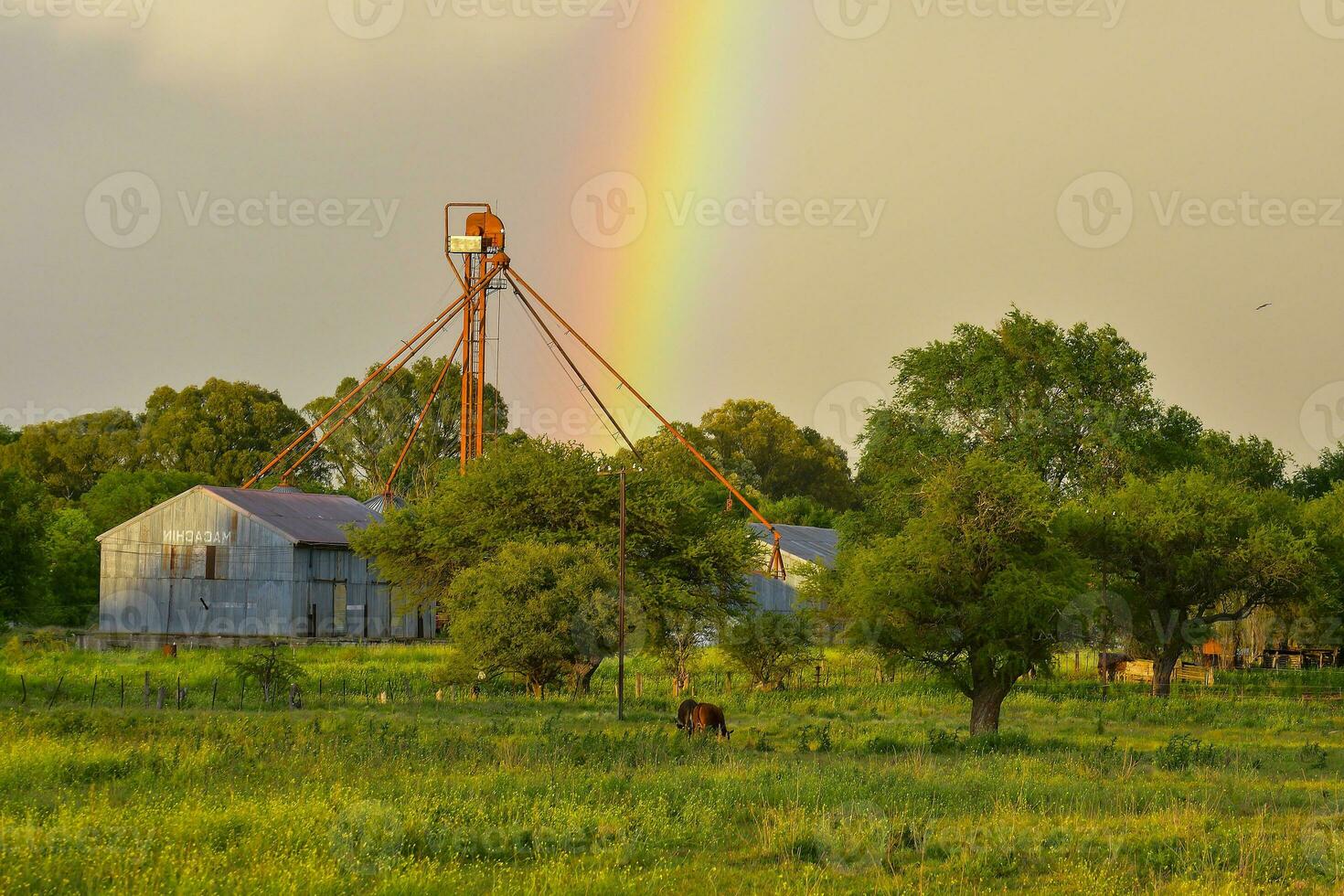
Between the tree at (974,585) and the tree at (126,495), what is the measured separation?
5858 centimetres

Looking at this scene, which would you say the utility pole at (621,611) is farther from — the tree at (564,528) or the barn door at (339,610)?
the barn door at (339,610)

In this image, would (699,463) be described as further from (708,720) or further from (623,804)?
(623,804)

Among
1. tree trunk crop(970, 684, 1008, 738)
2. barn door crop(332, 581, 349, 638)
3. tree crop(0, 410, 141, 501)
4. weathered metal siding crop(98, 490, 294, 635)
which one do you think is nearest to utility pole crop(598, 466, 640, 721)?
tree trunk crop(970, 684, 1008, 738)

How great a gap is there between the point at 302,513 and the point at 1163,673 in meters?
40.1

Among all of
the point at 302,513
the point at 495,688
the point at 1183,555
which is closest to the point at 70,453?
the point at 302,513

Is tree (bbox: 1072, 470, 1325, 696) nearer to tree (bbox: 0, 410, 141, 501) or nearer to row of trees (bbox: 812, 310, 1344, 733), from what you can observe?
row of trees (bbox: 812, 310, 1344, 733)

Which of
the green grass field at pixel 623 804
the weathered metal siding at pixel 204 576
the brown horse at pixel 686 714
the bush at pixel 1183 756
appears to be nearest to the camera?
the green grass field at pixel 623 804

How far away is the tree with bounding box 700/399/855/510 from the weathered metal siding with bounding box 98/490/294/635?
71.2 meters

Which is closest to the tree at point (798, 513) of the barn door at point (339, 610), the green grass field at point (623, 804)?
the barn door at point (339, 610)

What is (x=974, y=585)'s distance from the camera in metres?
32.1

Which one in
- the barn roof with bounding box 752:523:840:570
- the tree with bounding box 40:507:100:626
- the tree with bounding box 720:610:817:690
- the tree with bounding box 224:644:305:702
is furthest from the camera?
the barn roof with bounding box 752:523:840:570

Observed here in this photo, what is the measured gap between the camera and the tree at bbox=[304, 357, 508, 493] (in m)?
104

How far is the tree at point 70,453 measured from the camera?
A: 101062mm

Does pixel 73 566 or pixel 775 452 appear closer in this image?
pixel 73 566
